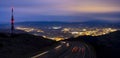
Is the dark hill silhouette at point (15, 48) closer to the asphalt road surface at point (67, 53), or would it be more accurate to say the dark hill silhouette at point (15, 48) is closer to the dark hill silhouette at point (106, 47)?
the asphalt road surface at point (67, 53)

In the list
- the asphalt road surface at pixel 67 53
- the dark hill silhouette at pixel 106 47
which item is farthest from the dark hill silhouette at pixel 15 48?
the dark hill silhouette at pixel 106 47

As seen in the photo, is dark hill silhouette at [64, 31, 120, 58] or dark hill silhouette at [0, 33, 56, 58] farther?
dark hill silhouette at [64, 31, 120, 58]

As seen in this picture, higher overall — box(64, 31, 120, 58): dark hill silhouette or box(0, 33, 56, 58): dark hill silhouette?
box(0, 33, 56, 58): dark hill silhouette

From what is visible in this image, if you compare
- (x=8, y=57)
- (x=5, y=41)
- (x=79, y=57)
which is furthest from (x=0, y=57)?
(x=5, y=41)

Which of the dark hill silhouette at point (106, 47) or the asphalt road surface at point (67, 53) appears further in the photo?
the dark hill silhouette at point (106, 47)

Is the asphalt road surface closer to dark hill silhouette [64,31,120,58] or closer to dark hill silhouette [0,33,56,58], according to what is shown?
dark hill silhouette [64,31,120,58]

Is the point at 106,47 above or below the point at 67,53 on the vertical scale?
below

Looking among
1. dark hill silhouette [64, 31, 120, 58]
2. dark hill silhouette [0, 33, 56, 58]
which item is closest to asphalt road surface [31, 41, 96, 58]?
dark hill silhouette [64, 31, 120, 58]

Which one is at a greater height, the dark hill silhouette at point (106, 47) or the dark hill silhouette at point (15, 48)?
the dark hill silhouette at point (15, 48)

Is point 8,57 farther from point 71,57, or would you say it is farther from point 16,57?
point 71,57

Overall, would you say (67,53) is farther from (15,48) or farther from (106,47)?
(106,47)

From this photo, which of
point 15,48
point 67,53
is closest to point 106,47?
point 67,53
